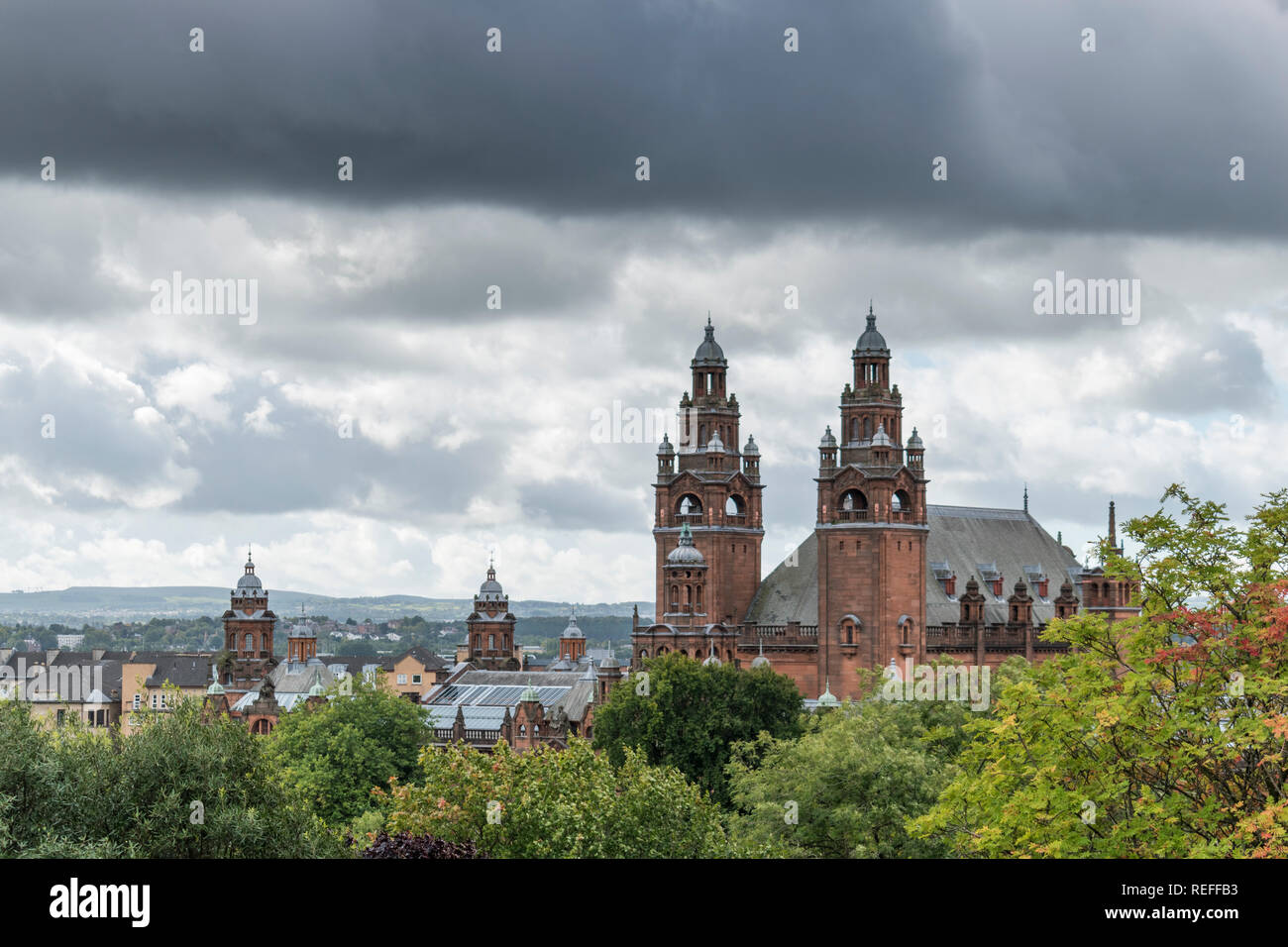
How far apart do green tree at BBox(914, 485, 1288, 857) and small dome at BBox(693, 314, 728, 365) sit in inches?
3327

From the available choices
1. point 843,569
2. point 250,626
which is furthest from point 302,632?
point 843,569

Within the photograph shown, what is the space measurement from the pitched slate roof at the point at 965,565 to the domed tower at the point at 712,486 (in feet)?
7.49

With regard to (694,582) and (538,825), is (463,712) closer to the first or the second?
(694,582)

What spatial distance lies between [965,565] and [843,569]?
14.7m

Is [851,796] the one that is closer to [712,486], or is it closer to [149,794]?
[149,794]

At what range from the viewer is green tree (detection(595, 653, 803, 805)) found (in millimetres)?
97188

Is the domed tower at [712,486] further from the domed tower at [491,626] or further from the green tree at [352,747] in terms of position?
the domed tower at [491,626]

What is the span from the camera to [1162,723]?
3628 centimetres

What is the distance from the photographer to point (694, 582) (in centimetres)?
11888

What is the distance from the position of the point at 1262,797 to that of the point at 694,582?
84302 mm

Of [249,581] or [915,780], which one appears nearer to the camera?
[915,780]

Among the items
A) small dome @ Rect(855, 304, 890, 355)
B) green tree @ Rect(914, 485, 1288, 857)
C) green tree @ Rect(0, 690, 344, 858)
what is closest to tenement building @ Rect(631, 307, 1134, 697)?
small dome @ Rect(855, 304, 890, 355)

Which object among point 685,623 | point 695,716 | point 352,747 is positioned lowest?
point 352,747
